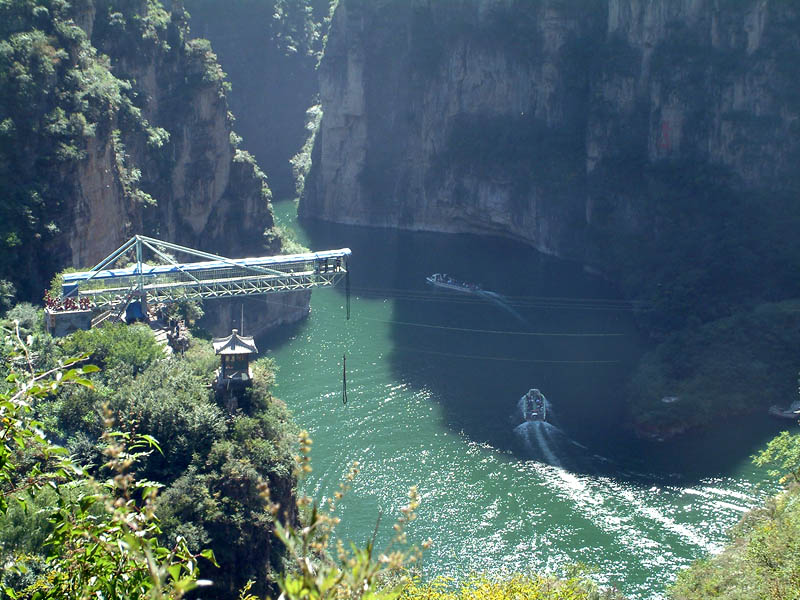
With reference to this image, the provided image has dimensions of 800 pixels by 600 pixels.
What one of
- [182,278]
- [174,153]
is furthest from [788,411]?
[174,153]

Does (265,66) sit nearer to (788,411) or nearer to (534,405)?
(534,405)

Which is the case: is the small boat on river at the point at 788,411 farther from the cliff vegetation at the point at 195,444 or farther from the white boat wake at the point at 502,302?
the cliff vegetation at the point at 195,444

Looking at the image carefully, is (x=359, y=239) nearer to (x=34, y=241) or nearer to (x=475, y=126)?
(x=475, y=126)

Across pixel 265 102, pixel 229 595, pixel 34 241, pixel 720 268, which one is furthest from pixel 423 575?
pixel 265 102

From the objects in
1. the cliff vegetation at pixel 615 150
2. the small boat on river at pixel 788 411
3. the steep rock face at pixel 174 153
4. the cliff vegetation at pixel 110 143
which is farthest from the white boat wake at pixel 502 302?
the small boat on river at pixel 788 411

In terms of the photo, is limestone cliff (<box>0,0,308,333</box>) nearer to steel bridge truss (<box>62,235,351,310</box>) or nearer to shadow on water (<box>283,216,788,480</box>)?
steel bridge truss (<box>62,235,351,310</box>)

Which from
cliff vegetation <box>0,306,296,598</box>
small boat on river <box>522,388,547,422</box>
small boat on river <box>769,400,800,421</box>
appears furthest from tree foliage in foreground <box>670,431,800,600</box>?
small boat on river <box>522,388,547,422</box>

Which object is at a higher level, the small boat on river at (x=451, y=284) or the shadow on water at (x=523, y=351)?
the small boat on river at (x=451, y=284)

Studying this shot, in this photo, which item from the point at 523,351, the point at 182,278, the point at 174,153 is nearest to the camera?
the point at 182,278
